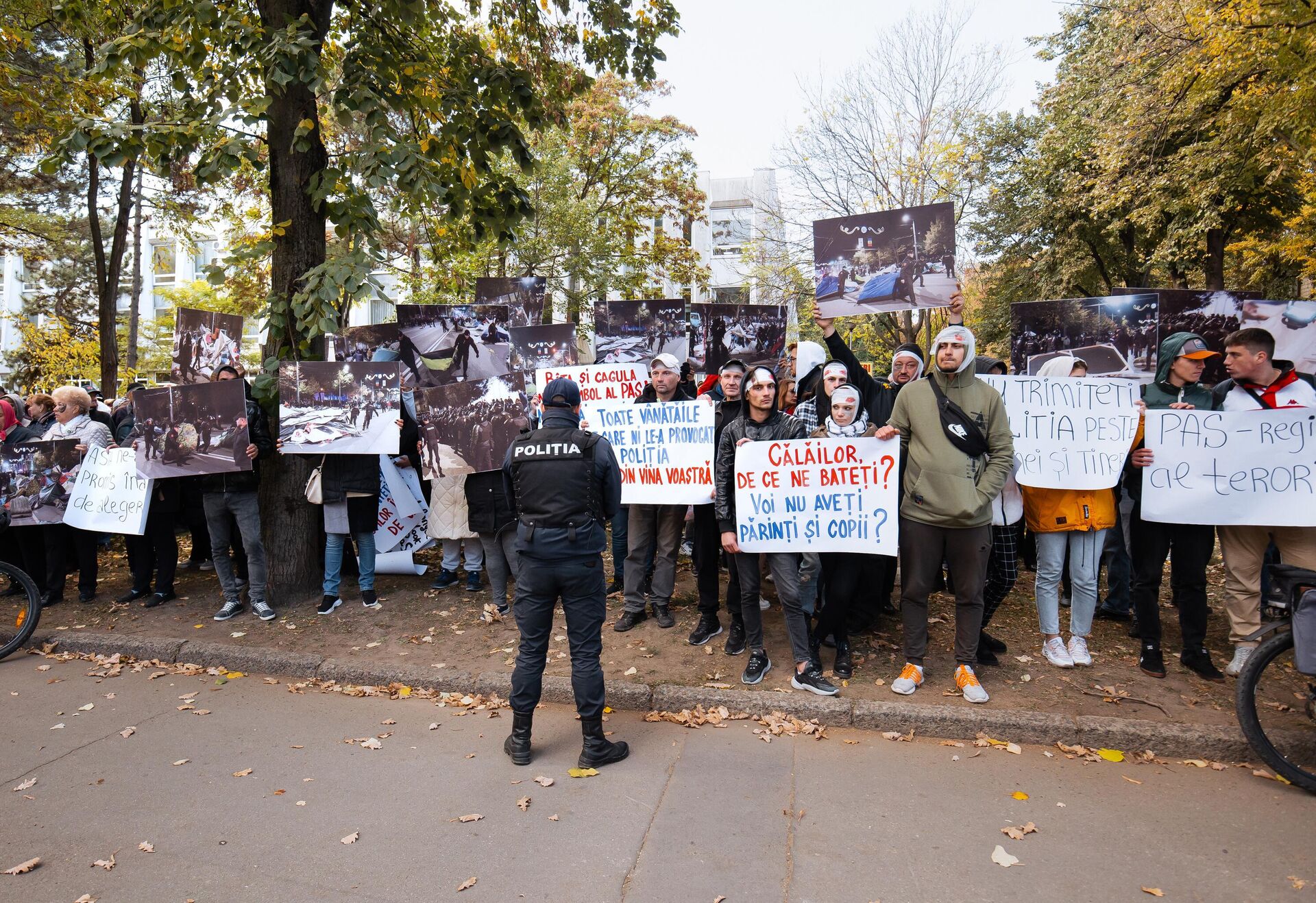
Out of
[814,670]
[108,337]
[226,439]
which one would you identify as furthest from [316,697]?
[108,337]

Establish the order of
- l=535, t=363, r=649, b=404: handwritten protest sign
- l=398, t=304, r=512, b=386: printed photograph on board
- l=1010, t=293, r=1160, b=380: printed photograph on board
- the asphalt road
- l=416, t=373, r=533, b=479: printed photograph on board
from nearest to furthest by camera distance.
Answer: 1. the asphalt road
2. l=416, t=373, r=533, b=479: printed photograph on board
3. l=535, t=363, r=649, b=404: handwritten protest sign
4. l=1010, t=293, r=1160, b=380: printed photograph on board
5. l=398, t=304, r=512, b=386: printed photograph on board

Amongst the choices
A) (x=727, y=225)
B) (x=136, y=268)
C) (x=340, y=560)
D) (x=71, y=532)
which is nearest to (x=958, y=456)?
(x=340, y=560)

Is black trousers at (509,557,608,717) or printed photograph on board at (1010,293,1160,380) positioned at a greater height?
printed photograph on board at (1010,293,1160,380)

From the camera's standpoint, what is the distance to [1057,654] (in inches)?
203

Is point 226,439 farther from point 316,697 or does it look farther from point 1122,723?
point 1122,723

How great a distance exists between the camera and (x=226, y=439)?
6559mm

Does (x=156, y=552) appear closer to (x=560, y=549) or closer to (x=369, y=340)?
(x=369, y=340)

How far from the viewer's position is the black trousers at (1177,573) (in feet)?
15.9

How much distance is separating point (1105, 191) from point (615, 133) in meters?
11.8

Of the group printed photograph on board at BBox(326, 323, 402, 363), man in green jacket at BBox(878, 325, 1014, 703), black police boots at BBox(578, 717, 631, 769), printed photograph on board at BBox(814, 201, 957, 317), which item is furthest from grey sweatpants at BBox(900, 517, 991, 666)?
printed photograph on board at BBox(326, 323, 402, 363)

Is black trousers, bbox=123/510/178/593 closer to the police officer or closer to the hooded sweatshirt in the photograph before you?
the police officer

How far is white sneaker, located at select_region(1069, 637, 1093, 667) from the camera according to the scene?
5.13 meters

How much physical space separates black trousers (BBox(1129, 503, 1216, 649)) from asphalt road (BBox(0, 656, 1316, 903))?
1.13 meters

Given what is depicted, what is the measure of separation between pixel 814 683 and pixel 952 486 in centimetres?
153
